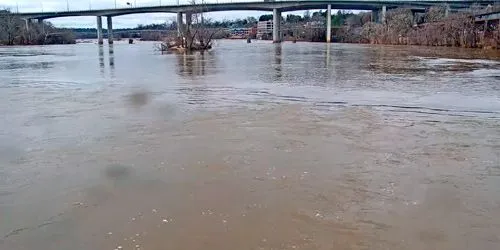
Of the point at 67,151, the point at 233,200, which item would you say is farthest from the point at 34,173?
the point at 233,200

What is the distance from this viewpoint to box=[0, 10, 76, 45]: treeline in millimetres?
103688

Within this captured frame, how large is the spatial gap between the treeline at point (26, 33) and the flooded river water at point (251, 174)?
102 m

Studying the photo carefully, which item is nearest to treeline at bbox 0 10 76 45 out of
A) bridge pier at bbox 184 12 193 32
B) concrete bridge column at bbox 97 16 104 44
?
concrete bridge column at bbox 97 16 104 44

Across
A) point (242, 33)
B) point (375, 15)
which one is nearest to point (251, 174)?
point (375, 15)

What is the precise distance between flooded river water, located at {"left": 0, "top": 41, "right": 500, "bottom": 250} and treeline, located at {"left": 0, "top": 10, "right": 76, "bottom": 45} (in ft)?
336

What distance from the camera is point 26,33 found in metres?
109

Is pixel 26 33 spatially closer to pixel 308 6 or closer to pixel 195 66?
pixel 308 6

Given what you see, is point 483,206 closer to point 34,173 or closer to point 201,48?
point 34,173

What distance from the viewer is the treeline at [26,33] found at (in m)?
104

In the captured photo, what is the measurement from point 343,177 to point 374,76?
16.2 metres

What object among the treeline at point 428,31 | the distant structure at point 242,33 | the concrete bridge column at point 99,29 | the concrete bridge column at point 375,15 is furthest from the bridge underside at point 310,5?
the distant structure at point 242,33

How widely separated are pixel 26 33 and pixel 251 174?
379 feet

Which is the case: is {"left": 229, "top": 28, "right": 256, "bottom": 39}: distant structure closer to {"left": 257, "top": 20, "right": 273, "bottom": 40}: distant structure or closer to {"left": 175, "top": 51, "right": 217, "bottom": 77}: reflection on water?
{"left": 257, "top": 20, "right": 273, "bottom": 40}: distant structure

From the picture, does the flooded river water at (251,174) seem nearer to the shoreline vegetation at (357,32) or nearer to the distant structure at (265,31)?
the shoreline vegetation at (357,32)
